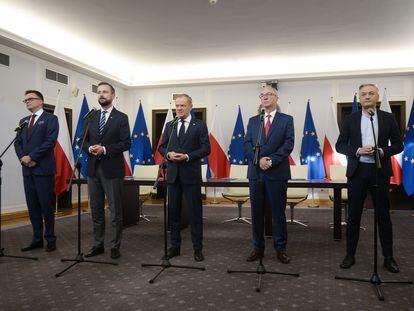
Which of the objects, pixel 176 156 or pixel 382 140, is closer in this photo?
pixel 382 140

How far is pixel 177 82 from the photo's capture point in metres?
8.88

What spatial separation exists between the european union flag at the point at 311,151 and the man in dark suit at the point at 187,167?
4786mm

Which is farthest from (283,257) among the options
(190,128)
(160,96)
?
(160,96)

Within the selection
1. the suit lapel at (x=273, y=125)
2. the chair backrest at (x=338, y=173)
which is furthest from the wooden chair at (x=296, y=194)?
the suit lapel at (x=273, y=125)

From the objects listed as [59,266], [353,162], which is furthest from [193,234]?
[353,162]

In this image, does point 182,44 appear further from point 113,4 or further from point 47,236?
point 47,236

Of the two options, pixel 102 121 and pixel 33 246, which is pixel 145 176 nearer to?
pixel 33 246

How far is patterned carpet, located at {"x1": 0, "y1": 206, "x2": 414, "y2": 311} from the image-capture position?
2291 millimetres

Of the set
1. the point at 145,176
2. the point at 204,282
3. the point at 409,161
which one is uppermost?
the point at 409,161

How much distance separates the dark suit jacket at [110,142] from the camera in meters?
3.27

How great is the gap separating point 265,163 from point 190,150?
0.73 meters

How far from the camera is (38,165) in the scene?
360cm

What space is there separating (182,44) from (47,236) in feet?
15.1

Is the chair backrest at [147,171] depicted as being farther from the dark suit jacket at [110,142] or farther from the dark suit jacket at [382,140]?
the dark suit jacket at [382,140]
